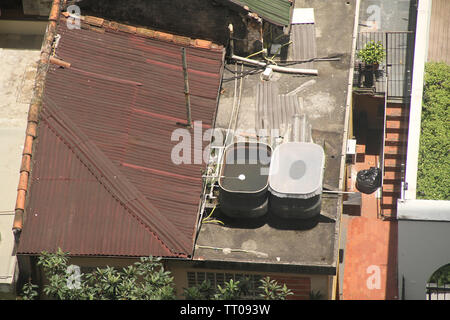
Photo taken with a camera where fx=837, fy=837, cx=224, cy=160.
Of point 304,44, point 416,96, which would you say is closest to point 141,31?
point 304,44

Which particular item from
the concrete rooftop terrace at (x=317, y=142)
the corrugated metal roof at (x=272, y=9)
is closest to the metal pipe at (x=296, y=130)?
the concrete rooftop terrace at (x=317, y=142)

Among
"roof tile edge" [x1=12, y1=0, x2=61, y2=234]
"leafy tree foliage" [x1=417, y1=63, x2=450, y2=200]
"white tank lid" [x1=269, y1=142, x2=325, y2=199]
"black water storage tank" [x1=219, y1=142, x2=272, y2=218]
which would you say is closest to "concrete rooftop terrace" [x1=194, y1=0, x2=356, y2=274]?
"black water storage tank" [x1=219, y1=142, x2=272, y2=218]

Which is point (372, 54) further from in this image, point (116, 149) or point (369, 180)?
point (116, 149)

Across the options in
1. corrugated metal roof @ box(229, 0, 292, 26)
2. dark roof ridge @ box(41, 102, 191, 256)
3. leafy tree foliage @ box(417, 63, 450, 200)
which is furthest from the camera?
leafy tree foliage @ box(417, 63, 450, 200)

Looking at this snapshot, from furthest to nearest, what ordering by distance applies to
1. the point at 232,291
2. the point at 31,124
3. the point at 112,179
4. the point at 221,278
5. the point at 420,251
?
the point at 420,251 < the point at 31,124 < the point at 112,179 < the point at 221,278 < the point at 232,291

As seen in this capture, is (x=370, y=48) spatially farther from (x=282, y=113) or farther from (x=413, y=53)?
(x=282, y=113)

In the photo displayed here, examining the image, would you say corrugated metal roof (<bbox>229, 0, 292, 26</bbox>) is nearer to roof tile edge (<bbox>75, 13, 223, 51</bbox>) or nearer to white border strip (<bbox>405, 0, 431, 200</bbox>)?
roof tile edge (<bbox>75, 13, 223, 51</bbox>)

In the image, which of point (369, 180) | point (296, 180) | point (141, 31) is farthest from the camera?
point (369, 180)

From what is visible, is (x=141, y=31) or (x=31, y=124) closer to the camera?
(x=31, y=124)
